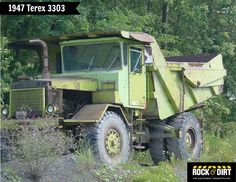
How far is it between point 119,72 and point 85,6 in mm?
4870

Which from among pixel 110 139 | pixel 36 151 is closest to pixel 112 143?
pixel 110 139

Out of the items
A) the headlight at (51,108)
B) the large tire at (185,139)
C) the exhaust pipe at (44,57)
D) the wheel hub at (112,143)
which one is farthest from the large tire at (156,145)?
the headlight at (51,108)

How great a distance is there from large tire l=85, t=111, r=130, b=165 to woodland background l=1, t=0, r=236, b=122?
433 centimetres

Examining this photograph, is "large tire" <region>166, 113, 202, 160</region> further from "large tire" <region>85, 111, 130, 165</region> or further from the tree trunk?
the tree trunk

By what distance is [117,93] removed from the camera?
12.4m

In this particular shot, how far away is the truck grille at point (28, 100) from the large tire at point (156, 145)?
395cm

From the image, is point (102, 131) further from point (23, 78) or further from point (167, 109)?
point (167, 109)

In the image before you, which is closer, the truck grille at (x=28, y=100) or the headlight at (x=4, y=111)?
the truck grille at (x=28, y=100)

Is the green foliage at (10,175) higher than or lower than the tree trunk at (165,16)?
lower

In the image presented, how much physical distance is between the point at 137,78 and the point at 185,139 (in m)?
2.44

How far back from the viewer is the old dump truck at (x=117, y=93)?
11289mm

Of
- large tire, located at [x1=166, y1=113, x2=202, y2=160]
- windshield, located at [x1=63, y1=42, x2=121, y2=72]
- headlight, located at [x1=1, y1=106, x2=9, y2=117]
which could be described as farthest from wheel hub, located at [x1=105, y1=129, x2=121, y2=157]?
large tire, located at [x1=166, y1=113, x2=202, y2=160]

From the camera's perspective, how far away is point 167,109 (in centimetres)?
1422

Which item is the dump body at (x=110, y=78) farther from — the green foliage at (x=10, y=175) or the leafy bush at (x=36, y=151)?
the green foliage at (x=10, y=175)
